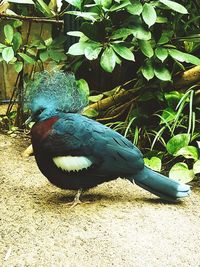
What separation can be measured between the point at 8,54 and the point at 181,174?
4.41ft

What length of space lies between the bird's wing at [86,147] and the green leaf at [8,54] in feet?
2.83

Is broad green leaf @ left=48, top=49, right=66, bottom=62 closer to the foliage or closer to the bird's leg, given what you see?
the foliage

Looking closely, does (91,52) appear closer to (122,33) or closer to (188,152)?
(122,33)

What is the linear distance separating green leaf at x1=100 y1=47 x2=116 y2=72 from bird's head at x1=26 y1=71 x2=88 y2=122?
24 cm

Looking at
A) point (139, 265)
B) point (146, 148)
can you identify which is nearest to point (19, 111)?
point (146, 148)

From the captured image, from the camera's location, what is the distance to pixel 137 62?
10.6 ft

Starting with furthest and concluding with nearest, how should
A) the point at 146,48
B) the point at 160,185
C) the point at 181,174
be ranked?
the point at 146,48 < the point at 181,174 < the point at 160,185

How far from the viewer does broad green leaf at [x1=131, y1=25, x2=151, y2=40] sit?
2596mm

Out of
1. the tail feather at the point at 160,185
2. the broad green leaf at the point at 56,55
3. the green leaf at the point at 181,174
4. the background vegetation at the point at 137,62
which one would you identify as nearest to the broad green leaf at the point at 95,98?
the background vegetation at the point at 137,62

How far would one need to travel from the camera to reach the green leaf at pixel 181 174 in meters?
2.57

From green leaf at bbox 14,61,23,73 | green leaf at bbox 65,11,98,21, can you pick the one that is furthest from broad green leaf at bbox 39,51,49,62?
green leaf at bbox 65,11,98,21

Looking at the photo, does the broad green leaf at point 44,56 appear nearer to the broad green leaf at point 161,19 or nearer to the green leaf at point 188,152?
the broad green leaf at point 161,19

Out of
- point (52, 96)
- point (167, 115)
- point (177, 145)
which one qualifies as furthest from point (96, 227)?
point (167, 115)

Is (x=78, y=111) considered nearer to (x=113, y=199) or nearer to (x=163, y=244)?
(x=113, y=199)
